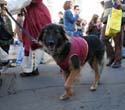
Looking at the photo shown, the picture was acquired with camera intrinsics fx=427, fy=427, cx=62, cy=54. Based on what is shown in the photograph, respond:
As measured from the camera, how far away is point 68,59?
22.4 ft

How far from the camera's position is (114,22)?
9391 mm

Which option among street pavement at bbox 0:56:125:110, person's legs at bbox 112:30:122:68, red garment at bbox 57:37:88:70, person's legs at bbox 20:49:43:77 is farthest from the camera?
person's legs at bbox 112:30:122:68

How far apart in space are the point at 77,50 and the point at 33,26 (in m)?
1.94

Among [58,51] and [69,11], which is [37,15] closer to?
[58,51]

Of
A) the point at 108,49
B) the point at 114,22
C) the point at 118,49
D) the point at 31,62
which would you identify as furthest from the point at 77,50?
the point at 108,49

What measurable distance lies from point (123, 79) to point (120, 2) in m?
2.03

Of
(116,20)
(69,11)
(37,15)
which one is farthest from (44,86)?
(69,11)

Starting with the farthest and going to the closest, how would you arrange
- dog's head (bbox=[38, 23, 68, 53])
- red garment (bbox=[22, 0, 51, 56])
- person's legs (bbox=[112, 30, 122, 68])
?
person's legs (bbox=[112, 30, 122, 68]), red garment (bbox=[22, 0, 51, 56]), dog's head (bbox=[38, 23, 68, 53])

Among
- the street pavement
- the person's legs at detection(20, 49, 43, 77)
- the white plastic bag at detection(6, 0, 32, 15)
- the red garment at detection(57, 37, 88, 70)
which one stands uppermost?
the white plastic bag at detection(6, 0, 32, 15)

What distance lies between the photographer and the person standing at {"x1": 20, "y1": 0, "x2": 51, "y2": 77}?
8.64 meters

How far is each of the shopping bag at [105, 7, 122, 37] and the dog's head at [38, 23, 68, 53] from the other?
9.50ft

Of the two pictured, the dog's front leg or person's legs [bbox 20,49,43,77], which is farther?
person's legs [bbox 20,49,43,77]

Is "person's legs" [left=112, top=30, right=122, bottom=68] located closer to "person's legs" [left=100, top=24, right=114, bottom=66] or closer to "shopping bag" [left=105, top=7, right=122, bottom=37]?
"person's legs" [left=100, top=24, right=114, bottom=66]

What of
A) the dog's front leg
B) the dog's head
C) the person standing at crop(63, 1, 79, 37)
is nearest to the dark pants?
the dog's front leg
